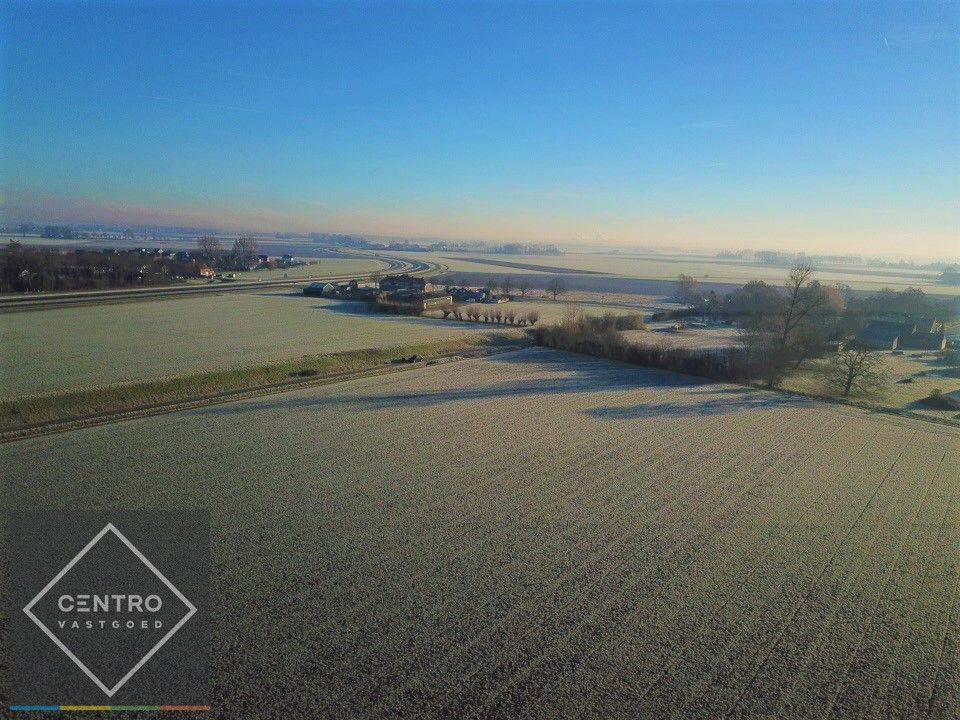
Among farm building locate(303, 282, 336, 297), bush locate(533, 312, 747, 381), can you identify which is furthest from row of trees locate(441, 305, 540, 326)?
farm building locate(303, 282, 336, 297)

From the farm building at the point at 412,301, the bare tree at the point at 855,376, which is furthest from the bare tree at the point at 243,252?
the bare tree at the point at 855,376

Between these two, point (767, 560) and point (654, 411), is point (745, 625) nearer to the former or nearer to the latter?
point (767, 560)

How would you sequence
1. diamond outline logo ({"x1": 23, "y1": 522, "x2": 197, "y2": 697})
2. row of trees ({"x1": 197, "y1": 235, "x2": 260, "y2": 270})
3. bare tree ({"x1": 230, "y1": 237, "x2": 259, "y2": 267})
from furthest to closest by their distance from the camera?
bare tree ({"x1": 230, "y1": 237, "x2": 259, "y2": 267}) → row of trees ({"x1": 197, "y1": 235, "x2": 260, "y2": 270}) → diamond outline logo ({"x1": 23, "y1": 522, "x2": 197, "y2": 697})

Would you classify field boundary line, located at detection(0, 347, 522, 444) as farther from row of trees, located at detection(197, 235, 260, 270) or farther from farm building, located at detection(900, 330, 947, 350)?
row of trees, located at detection(197, 235, 260, 270)

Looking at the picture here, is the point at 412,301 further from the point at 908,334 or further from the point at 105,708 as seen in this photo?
the point at 105,708

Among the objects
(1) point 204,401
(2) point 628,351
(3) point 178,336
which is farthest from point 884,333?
(3) point 178,336
